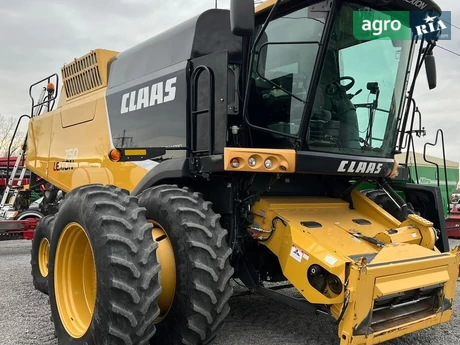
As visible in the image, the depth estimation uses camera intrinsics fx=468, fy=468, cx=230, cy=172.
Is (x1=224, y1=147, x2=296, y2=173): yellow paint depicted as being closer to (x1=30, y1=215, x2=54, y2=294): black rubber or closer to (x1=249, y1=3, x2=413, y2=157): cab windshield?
(x1=249, y1=3, x2=413, y2=157): cab windshield

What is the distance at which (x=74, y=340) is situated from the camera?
3352 millimetres

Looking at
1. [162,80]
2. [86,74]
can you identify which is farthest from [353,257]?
[86,74]

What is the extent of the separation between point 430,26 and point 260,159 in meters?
2.14

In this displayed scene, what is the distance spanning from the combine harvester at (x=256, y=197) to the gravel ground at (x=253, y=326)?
0.40 m

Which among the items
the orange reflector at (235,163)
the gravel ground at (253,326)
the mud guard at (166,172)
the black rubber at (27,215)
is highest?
the orange reflector at (235,163)

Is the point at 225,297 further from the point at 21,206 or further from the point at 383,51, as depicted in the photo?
the point at 21,206

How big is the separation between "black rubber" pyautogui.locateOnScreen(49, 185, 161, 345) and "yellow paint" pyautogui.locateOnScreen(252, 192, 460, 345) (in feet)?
3.52

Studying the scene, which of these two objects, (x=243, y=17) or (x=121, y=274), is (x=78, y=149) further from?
(x=243, y=17)

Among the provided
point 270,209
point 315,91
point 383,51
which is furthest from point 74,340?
point 383,51

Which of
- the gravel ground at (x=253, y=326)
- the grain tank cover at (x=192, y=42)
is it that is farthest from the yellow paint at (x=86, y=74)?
the gravel ground at (x=253, y=326)

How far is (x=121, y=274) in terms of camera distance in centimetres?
298

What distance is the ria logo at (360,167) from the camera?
3973 mm
